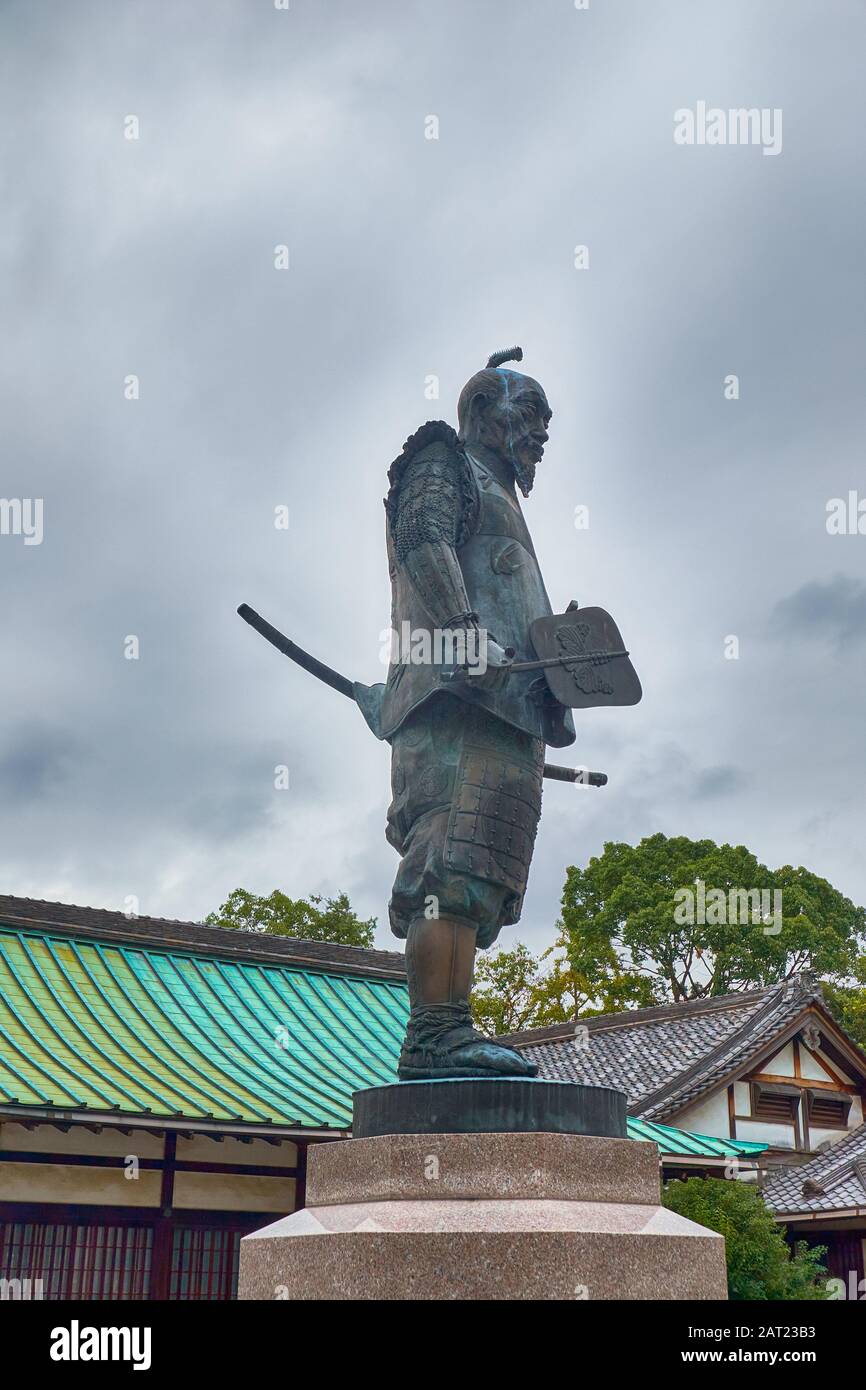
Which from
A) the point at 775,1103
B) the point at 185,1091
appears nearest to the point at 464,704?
the point at 185,1091

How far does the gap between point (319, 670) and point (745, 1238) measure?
8.76 meters

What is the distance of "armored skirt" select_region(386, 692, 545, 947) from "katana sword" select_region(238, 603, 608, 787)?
579 millimetres

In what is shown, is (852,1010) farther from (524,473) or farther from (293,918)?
(524,473)

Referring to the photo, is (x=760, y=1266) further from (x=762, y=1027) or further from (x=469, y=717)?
(x=762, y=1027)

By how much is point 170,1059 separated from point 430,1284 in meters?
11.0

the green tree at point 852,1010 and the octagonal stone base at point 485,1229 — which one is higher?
the green tree at point 852,1010

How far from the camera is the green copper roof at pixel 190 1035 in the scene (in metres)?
13.3

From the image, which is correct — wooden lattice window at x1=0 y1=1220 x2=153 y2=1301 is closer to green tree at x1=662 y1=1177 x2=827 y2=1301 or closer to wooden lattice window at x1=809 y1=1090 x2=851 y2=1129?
green tree at x1=662 y1=1177 x2=827 y2=1301

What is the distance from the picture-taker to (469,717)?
5652 mm

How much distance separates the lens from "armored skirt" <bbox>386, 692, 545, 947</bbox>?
5.44 meters

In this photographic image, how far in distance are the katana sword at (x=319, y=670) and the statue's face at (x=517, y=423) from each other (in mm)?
1306
